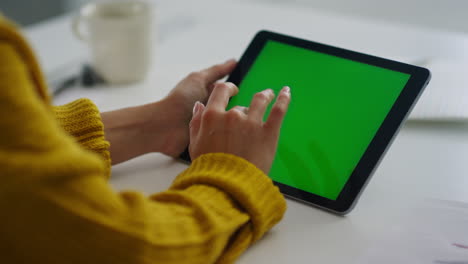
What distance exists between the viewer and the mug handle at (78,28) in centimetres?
85

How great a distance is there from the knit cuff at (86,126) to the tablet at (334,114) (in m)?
0.15

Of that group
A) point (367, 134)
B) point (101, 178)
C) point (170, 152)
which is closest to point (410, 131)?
point (367, 134)

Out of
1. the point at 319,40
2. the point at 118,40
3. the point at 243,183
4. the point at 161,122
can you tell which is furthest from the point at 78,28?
the point at 243,183

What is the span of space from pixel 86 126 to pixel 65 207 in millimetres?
256

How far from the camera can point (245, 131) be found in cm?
48

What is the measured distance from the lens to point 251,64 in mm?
615

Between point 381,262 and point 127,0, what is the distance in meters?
0.63

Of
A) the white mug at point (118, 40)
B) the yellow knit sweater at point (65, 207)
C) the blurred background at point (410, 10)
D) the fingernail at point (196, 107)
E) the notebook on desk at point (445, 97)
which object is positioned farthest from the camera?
the blurred background at point (410, 10)

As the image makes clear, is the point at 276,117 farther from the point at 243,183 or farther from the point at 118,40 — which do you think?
the point at 118,40

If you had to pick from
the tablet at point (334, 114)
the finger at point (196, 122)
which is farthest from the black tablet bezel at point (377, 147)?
the finger at point (196, 122)

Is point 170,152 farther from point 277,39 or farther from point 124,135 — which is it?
point 277,39

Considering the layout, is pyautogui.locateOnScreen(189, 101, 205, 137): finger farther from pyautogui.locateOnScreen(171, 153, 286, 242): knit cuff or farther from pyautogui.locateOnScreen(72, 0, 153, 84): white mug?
pyautogui.locateOnScreen(72, 0, 153, 84): white mug

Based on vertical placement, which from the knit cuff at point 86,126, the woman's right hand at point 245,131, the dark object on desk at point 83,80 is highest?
the woman's right hand at point 245,131

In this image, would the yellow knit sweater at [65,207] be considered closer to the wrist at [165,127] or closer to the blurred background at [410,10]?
the wrist at [165,127]
